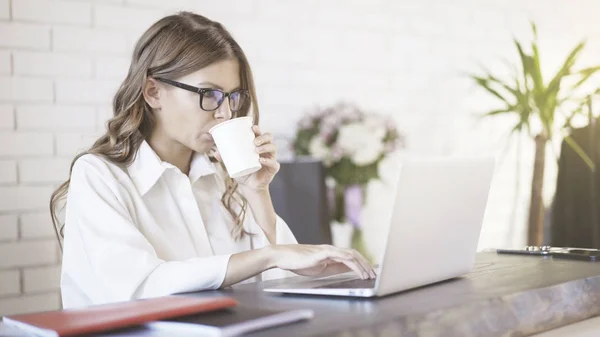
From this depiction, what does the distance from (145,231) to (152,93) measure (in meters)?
0.35

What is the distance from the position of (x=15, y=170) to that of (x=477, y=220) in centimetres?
159

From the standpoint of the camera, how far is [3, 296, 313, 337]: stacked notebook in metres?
0.89

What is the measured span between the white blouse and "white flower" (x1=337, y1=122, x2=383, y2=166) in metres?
0.75

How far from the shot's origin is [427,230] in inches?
48.6

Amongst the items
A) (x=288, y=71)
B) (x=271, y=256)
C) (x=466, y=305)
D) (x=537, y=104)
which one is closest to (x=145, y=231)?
(x=271, y=256)

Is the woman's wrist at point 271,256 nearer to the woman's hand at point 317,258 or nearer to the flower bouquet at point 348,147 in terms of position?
the woman's hand at point 317,258

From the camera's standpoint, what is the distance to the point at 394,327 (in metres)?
0.97

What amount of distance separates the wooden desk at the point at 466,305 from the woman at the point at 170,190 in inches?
5.9

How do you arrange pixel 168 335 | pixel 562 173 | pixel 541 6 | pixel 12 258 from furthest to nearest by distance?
1. pixel 541 6
2. pixel 562 173
3. pixel 12 258
4. pixel 168 335

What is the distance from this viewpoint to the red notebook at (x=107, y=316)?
894mm

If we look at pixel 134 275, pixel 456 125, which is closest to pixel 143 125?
pixel 134 275

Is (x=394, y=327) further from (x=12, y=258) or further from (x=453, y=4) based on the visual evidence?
(x=453, y=4)

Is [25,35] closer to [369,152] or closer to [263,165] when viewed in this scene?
[263,165]

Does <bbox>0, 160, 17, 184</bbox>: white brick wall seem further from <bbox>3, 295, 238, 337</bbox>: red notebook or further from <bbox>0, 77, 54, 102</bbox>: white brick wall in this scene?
<bbox>3, 295, 238, 337</bbox>: red notebook
